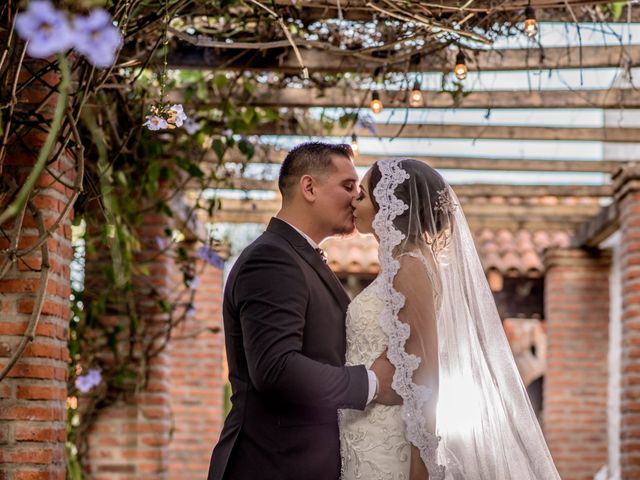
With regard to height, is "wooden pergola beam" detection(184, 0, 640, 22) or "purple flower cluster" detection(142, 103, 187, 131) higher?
"wooden pergola beam" detection(184, 0, 640, 22)

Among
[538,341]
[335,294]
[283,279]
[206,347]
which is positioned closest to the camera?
[283,279]

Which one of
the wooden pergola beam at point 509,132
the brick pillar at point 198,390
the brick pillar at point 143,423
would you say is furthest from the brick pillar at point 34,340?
the brick pillar at point 198,390

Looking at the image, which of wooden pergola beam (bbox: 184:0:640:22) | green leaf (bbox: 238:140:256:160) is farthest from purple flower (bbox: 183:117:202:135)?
wooden pergola beam (bbox: 184:0:640:22)

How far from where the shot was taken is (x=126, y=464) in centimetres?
616

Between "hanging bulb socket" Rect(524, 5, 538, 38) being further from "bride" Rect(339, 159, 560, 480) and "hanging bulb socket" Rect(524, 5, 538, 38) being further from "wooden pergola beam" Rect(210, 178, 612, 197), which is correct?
"wooden pergola beam" Rect(210, 178, 612, 197)

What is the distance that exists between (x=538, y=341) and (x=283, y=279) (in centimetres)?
1363

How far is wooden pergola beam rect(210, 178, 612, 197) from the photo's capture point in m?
8.19

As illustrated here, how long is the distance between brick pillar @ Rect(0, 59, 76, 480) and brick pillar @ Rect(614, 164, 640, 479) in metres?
4.38

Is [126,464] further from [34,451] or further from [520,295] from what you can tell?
[520,295]

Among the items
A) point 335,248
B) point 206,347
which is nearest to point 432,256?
point 206,347

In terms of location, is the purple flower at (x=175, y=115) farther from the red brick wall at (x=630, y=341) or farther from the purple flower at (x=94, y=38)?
the red brick wall at (x=630, y=341)

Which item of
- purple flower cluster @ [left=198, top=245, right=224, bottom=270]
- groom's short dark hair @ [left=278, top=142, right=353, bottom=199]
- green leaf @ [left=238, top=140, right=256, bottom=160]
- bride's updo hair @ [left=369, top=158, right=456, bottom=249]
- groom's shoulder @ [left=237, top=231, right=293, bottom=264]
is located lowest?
groom's shoulder @ [left=237, top=231, right=293, bottom=264]

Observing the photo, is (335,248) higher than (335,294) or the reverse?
higher

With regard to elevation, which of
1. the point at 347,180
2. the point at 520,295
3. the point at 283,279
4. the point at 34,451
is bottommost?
the point at 34,451
